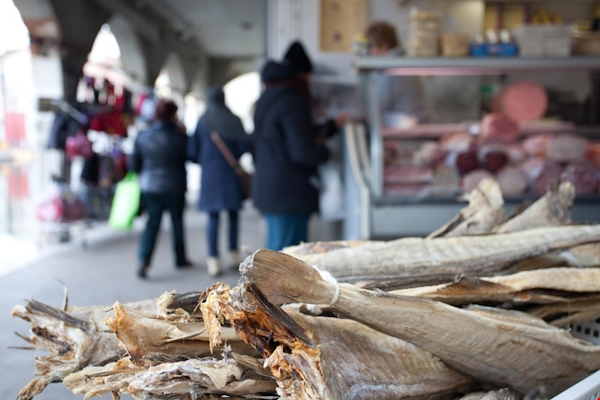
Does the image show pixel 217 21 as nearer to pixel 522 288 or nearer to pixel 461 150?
pixel 461 150

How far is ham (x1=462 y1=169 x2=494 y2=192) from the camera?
425cm

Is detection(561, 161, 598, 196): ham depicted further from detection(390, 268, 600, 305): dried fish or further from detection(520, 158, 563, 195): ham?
detection(390, 268, 600, 305): dried fish

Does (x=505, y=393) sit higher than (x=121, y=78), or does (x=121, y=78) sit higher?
(x=121, y=78)

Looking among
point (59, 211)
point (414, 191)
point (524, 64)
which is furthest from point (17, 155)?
point (524, 64)

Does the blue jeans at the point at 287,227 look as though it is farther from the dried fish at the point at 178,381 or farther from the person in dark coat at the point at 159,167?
the dried fish at the point at 178,381

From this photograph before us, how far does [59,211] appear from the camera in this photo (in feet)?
23.6

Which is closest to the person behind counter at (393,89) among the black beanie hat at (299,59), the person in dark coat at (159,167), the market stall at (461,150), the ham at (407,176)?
the market stall at (461,150)

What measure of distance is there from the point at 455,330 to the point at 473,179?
3.07 metres

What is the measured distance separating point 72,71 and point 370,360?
27.9ft

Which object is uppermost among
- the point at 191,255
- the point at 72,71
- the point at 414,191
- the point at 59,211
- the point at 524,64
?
the point at 72,71

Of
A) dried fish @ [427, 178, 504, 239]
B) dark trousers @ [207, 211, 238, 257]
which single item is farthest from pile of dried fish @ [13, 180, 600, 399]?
dark trousers @ [207, 211, 238, 257]

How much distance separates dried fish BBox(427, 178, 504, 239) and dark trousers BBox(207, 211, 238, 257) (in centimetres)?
379

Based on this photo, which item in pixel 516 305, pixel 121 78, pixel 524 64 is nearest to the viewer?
pixel 516 305

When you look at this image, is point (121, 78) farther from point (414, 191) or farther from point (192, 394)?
point (192, 394)
